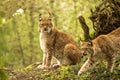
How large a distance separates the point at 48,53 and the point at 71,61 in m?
0.68

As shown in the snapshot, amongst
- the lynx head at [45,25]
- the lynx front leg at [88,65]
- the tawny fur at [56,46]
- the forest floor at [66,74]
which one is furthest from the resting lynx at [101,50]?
the lynx head at [45,25]

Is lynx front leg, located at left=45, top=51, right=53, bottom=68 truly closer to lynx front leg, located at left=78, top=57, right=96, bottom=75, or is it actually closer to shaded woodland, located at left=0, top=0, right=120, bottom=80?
shaded woodland, located at left=0, top=0, right=120, bottom=80

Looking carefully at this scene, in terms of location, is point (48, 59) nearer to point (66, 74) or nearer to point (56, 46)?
point (56, 46)

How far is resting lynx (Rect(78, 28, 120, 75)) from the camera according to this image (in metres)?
7.40

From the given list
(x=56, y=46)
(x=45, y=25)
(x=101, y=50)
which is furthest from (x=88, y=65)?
(x=45, y=25)

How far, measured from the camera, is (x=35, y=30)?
76.9 ft

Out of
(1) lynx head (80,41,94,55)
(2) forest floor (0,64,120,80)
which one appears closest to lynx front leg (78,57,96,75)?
(2) forest floor (0,64,120,80)

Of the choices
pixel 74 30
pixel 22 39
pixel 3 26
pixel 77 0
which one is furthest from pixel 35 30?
pixel 3 26

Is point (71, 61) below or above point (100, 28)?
below

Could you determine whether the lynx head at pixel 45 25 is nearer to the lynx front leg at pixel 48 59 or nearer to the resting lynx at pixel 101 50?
the lynx front leg at pixel 48 59

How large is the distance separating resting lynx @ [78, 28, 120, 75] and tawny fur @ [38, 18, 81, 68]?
4.64 ft

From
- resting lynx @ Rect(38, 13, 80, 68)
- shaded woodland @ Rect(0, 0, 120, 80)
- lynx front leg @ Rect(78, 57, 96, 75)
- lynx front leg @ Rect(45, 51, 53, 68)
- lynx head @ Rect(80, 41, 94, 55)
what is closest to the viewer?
shaded woodland @ Rect(0, 0, 120, 80)

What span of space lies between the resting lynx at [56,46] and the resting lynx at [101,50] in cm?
142

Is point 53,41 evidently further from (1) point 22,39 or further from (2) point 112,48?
(1) point 22,39
